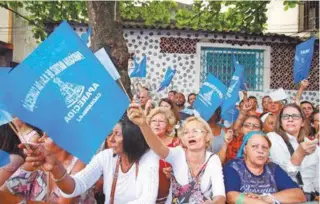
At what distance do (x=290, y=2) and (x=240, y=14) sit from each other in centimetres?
196

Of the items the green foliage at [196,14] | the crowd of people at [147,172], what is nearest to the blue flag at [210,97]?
the crowd of people at [147,172]

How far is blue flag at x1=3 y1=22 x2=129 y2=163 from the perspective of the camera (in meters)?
2.86

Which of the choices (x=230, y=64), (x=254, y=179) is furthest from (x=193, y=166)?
(x=230, y=64)

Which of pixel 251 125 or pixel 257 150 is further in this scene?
pixel 251 125

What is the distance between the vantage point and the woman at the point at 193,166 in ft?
11.1

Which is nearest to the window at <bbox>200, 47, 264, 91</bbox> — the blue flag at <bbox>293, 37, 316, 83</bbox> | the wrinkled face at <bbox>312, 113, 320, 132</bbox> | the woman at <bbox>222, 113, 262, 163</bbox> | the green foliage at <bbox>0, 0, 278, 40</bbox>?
the green foliage at <bbox>0, 0, 278, 40</bbox>

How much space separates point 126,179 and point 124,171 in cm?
Result: 7

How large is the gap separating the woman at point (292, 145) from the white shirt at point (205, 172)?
0.81 meters

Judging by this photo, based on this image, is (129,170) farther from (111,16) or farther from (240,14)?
(240,14)

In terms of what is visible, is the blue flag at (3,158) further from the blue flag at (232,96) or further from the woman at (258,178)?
the blue flag at (232,96)

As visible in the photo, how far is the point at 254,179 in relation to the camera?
12.0 ft

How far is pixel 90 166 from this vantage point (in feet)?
11.2

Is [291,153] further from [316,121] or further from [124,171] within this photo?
[316,121]

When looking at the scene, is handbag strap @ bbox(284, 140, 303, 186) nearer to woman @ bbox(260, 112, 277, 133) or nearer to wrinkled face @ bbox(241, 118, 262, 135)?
wrinkled face @ bbox(241, 118, 262, 135)
